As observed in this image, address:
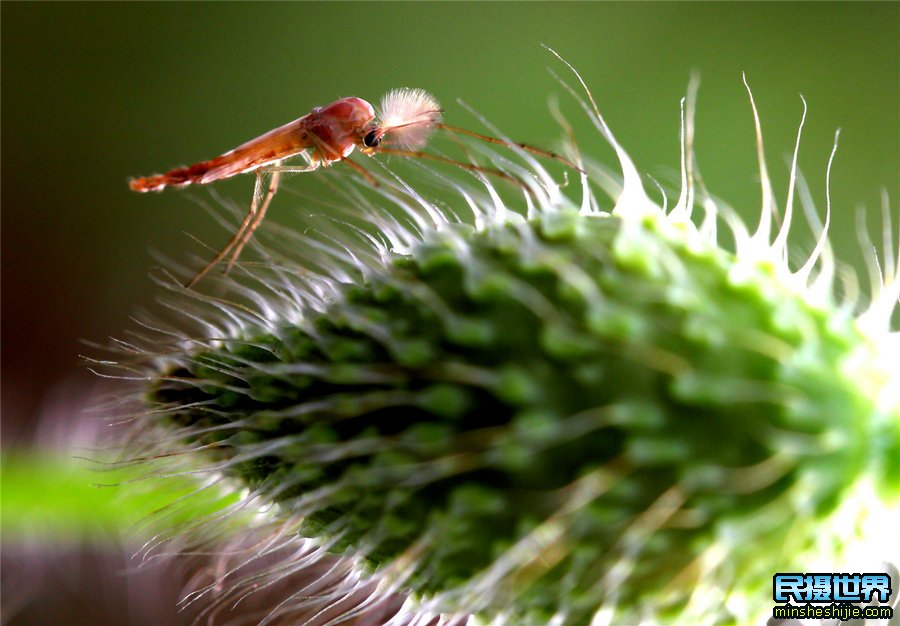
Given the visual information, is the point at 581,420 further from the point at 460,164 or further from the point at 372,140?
the point at 372,140

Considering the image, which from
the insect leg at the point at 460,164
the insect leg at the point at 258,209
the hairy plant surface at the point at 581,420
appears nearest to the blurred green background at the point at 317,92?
the insect leg at the point at 258,209

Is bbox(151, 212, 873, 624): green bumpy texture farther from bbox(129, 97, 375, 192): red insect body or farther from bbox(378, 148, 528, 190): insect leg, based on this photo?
bbox(129, 97, 375, 192): red insect body

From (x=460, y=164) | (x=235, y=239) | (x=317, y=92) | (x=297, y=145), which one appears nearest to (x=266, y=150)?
(x=297, y=145)

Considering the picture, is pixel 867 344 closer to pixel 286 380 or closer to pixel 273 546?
pixel 286 380

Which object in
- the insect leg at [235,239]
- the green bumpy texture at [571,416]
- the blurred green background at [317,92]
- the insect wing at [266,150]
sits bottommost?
the green bumpy texture at [571,416]

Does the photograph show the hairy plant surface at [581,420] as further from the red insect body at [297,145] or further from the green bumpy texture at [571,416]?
the red insect body at [297,145]

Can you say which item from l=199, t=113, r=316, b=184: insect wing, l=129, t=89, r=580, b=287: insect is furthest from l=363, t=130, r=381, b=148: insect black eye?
Result: l=199, t=113, r=316, b=184: insect wing

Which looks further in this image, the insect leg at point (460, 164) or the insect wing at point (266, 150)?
the insect wing at point (266, 150)
